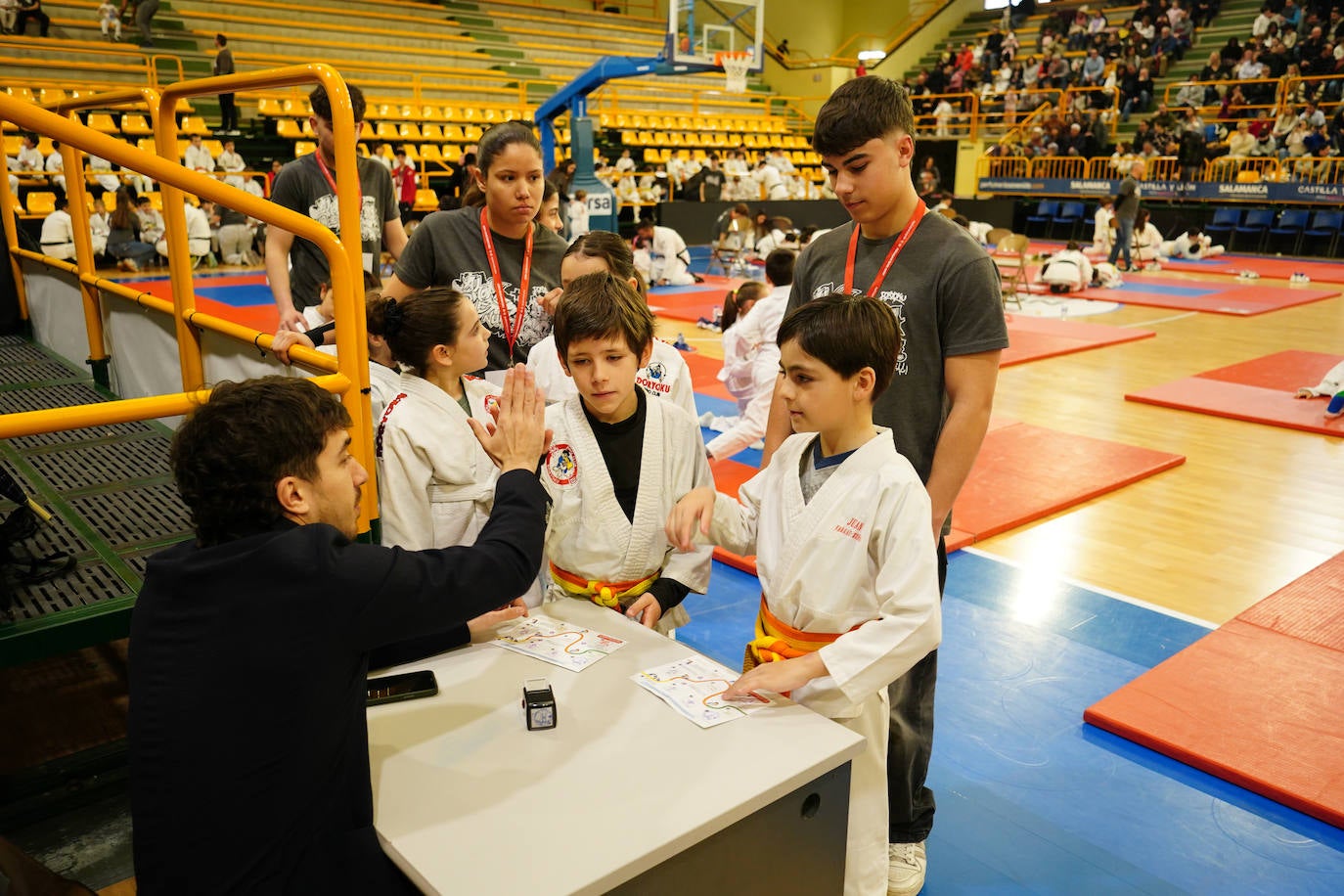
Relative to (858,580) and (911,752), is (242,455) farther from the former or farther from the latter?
(911,752)

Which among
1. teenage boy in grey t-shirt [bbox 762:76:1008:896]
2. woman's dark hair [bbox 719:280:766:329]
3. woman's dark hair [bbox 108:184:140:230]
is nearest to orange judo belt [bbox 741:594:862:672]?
teenage boy in grey t-shirt [bbox 762:76:1008:896]

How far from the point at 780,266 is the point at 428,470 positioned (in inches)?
160

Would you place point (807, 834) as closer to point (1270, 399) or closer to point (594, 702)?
point (594, 702)

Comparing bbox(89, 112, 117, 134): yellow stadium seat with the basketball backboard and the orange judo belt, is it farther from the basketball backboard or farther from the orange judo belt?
the orange judo belt

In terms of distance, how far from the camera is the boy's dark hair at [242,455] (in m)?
1.36

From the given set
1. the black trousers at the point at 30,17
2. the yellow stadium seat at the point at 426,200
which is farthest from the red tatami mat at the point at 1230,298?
the black trousers at the point at 30,17

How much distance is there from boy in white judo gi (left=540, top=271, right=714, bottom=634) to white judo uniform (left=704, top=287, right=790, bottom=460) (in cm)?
298

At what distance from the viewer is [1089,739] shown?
3.00 meters

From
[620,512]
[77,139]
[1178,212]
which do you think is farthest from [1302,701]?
[1178,212]

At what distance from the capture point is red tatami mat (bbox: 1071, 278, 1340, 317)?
11992 millimetres

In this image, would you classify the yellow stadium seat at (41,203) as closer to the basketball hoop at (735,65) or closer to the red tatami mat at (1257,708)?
the basketball hoop at (735,65)

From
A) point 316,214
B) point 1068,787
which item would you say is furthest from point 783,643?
point 316,214

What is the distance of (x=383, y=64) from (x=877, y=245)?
61.5 feet

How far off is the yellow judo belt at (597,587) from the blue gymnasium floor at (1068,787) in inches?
41.7
